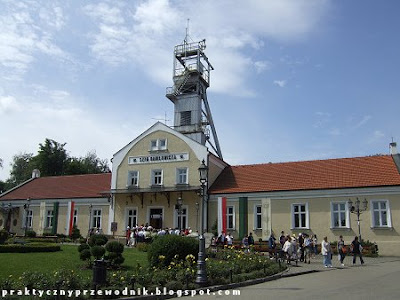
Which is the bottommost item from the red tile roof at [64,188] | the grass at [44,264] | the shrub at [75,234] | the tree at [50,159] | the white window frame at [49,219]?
the grass at [44,264]

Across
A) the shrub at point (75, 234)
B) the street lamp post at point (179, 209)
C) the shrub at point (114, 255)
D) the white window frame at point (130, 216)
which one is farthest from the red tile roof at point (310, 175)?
the shrub at point (114, 255)

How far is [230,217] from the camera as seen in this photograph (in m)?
35.2

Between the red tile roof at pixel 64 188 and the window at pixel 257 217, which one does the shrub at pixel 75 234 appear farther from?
the window at pixel 257 217

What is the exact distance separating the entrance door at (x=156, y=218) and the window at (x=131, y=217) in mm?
1547

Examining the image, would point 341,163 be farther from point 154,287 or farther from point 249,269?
point 154,287

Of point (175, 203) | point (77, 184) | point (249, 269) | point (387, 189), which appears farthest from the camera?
point (77, 184)

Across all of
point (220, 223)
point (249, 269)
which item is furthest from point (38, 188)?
point (249, 269)

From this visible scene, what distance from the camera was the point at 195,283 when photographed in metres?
14.4

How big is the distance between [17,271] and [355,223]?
23350mm

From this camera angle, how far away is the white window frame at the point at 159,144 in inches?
1521

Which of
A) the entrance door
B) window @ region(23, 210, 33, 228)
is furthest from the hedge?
window @ region(23, 210, 33, 228)

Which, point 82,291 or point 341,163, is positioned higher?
point 341,163

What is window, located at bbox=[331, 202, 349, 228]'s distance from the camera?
30.9 meters

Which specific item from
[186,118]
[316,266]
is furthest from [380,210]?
[186,118]
